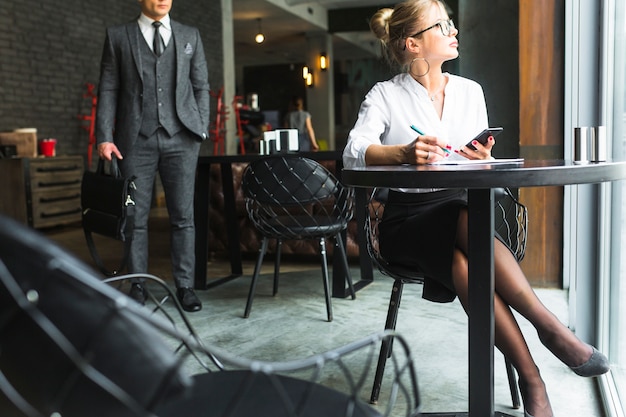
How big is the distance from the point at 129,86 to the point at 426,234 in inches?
75.4

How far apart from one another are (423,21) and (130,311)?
158 cm

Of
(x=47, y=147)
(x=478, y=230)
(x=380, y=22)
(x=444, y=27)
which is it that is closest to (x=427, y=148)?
(x=478, y=230)

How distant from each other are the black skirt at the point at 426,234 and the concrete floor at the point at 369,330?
0.45 meters

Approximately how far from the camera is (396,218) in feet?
6.09

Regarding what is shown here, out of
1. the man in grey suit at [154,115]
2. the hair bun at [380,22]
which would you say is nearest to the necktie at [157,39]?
the man in grey suit at [154,115]

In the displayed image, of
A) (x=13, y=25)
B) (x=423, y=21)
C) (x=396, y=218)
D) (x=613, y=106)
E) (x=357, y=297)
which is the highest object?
(x=13, y=25)

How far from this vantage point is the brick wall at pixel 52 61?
663 centimetres

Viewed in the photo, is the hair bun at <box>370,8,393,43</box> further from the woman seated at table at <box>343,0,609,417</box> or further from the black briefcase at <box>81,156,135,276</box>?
the black briefcase at <box>81,156,135,276</box>

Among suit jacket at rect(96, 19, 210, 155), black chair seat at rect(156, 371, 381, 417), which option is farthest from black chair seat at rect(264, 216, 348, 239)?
black chair seat at rect(156, 371, 381, 417)

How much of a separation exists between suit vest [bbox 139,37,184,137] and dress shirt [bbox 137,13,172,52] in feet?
0.11

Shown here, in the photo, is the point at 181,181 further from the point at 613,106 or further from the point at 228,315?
the point at 613,106

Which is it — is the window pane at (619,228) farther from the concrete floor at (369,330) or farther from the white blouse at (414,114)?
the white blouse at (414,114)

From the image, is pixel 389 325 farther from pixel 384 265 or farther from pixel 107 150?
pixel 107 150

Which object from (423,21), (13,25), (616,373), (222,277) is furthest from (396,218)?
(13,25)
